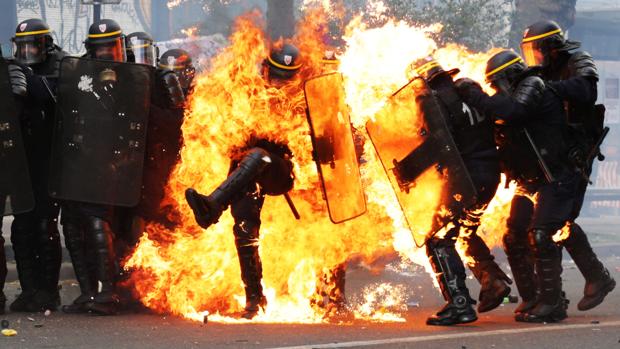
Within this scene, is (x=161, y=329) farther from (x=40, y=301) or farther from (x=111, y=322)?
(x=40, y=301)

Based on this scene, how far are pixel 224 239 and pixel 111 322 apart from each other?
1013 millimetres

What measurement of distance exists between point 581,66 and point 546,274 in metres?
1.36

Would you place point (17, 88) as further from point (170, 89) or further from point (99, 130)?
A: point (170, 89)

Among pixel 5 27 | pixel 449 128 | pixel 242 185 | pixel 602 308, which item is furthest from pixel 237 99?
pixel 5 27

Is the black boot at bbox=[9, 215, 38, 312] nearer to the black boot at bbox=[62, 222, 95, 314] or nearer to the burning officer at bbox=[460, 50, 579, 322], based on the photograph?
the black boot at bbox=[62, 222, 95, 314]

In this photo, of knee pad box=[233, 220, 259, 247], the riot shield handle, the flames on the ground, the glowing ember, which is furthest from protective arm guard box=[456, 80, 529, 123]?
the riot shield handle

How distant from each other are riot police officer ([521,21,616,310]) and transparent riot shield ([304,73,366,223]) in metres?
1.32

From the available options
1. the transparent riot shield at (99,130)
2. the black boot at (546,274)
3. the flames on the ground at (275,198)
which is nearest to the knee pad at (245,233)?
the flames on the ground at (275,198)

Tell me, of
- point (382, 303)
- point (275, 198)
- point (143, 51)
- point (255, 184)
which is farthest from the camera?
point (382, 303)

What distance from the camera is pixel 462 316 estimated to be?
23.4 ft

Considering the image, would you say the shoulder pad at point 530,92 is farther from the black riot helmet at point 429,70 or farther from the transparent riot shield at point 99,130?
the transparent riot shield at point 99,130

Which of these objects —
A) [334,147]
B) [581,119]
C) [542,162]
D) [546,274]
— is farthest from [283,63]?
[546,274]

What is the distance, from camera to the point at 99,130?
24.7ft

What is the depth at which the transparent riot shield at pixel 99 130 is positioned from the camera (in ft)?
24.6
